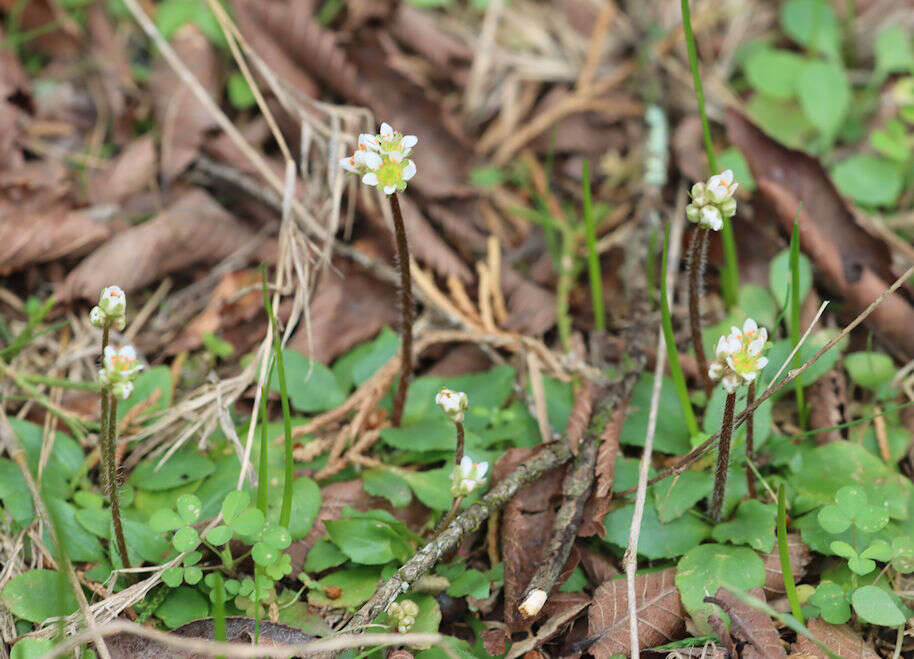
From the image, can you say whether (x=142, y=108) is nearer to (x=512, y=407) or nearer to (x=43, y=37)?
(x=43, y=37)

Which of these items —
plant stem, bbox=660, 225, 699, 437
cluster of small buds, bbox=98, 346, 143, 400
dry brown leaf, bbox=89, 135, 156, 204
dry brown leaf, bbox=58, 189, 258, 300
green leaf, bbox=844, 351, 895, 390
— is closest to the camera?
cluster of small buds, bbox=98, 346, 143, 400

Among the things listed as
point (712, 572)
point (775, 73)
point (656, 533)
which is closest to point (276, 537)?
point (656, 533)

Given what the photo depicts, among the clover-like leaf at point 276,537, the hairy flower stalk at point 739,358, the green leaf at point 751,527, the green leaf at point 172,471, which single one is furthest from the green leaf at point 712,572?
the green leaf at point 172,471

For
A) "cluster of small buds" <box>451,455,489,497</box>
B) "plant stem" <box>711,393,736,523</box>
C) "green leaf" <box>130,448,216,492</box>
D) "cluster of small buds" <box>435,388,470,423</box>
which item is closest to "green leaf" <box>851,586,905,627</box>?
"plant stem" <box>711,393,736,523</box>

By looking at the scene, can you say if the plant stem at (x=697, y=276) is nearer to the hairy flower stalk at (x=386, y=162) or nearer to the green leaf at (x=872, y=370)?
the green leaf at (x=872, y=370)

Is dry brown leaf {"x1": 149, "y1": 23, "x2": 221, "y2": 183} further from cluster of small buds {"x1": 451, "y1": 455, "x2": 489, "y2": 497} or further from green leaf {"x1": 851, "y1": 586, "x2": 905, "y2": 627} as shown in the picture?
green leaf {"x1": 851, "y1": 586, "x2": 905, "y2": 627}

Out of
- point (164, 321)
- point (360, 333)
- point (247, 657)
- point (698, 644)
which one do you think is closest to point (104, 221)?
point (164, 321)

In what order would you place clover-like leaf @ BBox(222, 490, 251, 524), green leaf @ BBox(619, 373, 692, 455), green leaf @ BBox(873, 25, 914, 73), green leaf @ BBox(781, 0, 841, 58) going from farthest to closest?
green leaf @ BBox(781, 0, 841, 58) < green leaf @ BBox(873, 25, 914, 73) < green leaf @ BBox(619, 373, 692, 455) < clover-like leaf @ BBox(222, 490, 251, 524)

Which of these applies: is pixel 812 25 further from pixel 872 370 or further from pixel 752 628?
pixel 752 628
